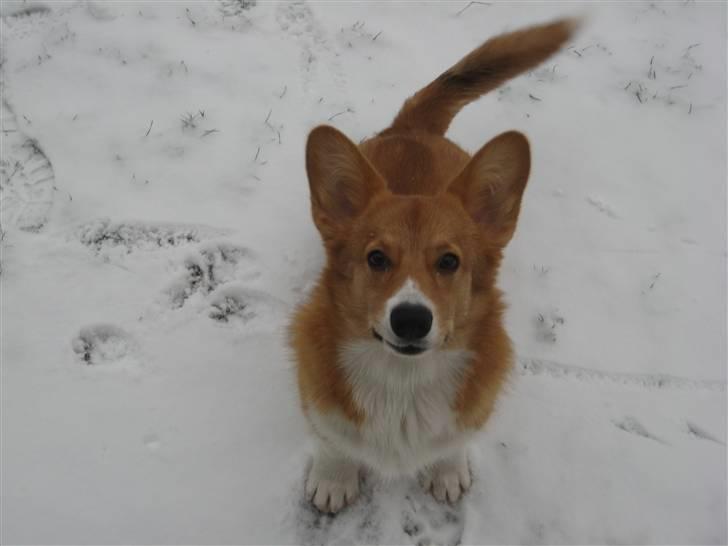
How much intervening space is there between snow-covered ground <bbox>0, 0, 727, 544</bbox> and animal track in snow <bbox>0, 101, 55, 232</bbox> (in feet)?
0.04

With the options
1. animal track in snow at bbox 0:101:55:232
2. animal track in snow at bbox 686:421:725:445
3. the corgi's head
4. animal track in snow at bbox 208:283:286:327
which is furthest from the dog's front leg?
animal track in snow at bbox 0:101:55:232

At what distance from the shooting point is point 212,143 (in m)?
3.43

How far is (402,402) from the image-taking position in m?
2.02

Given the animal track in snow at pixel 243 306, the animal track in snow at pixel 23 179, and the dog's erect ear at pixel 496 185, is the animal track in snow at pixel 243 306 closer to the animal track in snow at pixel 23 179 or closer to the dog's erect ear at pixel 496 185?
the animal track in snow at pixel 23 179

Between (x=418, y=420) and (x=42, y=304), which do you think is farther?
(x=42, y=304)

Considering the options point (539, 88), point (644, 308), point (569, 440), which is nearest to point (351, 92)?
point (539, 88)

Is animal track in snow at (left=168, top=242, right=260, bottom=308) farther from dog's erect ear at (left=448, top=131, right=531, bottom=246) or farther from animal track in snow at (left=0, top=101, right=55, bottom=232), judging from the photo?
dog's erect ear at (left=448, top=131, right=531, bottom=246)

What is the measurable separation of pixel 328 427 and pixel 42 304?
1625 mm

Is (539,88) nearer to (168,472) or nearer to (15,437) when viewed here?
Answer: (168,472)

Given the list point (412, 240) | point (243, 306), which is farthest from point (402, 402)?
point (243, 306)

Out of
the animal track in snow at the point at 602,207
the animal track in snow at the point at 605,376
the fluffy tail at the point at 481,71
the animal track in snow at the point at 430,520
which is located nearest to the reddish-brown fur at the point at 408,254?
the animal track in snow at the point at 430,520

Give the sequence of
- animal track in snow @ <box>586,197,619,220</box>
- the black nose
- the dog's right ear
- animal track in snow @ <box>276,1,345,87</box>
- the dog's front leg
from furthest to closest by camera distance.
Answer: animal track in snow @ <box>276,1,345,87</box>
animal track in snow @ <box>586,197,619,220</box>
the dog's front leg
the dog's right ear
the black nose

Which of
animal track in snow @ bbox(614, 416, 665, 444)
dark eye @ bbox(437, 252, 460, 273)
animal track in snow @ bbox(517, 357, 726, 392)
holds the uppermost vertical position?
dark eye @ bbox(437, 252, 460, 273)

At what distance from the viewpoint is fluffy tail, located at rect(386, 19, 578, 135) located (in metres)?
2.66
